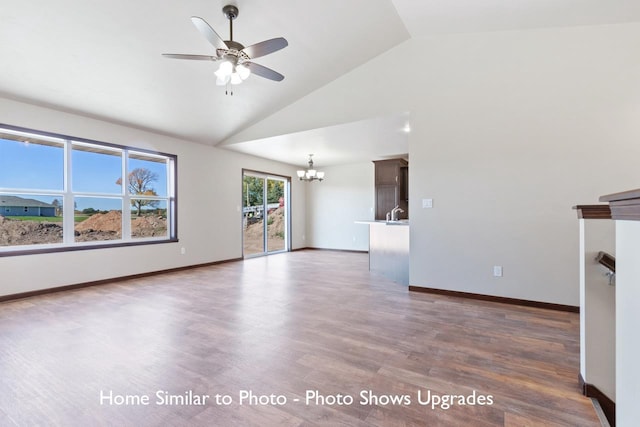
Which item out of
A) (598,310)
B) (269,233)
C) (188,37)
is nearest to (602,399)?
(598,310)

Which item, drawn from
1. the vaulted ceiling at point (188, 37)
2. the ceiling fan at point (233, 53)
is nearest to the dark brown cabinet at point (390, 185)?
the vaulted ceiling at point (188, 37)

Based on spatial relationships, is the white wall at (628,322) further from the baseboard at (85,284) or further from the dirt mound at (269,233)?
the dirt mound at (269,233)

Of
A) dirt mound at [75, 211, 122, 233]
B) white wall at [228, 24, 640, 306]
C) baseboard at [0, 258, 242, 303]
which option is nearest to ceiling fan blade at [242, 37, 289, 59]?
white wall at [228, 24, 640, 306]

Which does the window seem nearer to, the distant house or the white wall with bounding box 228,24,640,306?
the distant house

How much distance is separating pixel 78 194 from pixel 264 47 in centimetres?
390

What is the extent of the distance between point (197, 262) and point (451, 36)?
581 centimetres

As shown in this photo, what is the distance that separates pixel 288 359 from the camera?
87.0 inches

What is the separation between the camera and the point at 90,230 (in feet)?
15.1

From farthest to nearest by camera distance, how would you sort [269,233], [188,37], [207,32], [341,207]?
1. [341,207]
2. [269,233]
3. [188,37]
4. [207,32]

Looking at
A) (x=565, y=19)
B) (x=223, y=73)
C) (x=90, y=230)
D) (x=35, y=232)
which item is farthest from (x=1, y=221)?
(x=565, y=19)

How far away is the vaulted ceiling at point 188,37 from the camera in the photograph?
9.32 ft

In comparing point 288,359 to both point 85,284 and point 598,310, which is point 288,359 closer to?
point 598,310

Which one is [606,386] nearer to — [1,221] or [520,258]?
[520,258]

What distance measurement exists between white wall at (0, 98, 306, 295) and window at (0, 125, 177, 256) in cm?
15
